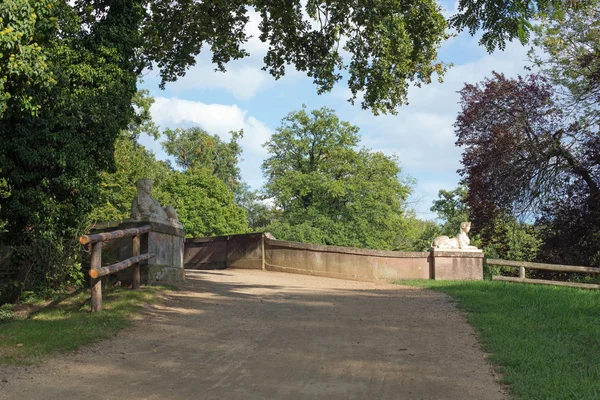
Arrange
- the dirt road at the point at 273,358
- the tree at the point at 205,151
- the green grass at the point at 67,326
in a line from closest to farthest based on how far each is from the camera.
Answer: the dirt road at the point at 273,358 → the green grass at the point at 67,326 → the tree at the point at 205,151

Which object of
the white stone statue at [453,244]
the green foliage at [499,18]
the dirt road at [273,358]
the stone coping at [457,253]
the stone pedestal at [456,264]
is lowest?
the dirt road at [273,358]

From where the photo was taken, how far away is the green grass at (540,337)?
5.50 m

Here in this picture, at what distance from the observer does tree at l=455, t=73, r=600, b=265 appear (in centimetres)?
2223

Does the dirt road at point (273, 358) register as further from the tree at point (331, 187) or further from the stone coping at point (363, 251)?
the tree at point (331, 187)

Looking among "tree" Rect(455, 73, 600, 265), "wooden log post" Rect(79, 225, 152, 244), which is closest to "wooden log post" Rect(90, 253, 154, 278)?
"wooden log post" Rect(79, 225, 152, 244)

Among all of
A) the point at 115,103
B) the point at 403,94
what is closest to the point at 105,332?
the point at 115,103

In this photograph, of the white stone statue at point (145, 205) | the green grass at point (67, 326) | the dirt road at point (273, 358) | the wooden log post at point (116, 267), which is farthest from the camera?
the white stone statue at point (145, 205)

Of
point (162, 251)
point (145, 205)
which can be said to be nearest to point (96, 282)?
point (162, 251)

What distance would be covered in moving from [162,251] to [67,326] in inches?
179

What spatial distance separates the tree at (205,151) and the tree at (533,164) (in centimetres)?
3906

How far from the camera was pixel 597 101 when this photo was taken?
2203cm

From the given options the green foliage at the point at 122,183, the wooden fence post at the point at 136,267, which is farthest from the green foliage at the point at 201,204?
the wooden fence post at the point at 136,267

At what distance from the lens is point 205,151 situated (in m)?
60.0

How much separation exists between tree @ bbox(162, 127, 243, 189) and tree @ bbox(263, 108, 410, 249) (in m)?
16.2
